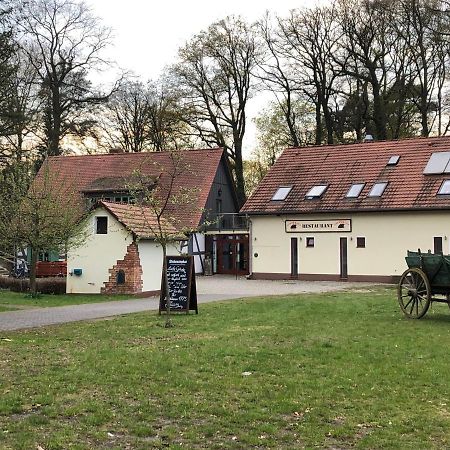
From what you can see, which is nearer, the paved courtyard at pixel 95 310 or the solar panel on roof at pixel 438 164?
the paved courtyard at pixel 95 310

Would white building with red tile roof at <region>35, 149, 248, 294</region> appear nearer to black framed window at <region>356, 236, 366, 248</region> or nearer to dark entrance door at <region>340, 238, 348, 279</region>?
dark entrance door at <region>340, 238, 348, 279</region>

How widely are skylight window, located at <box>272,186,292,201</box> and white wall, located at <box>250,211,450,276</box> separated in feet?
3.30

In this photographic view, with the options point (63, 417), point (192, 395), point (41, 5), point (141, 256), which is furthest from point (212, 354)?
point (41, 5)

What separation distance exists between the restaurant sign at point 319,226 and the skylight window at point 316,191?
1.24m

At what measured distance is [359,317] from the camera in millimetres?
16062

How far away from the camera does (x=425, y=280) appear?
1538cm

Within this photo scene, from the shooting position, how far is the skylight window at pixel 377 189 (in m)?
32.9

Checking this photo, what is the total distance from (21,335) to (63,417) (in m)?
6.80

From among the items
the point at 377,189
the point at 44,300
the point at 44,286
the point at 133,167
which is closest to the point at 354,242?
the point at 377,189

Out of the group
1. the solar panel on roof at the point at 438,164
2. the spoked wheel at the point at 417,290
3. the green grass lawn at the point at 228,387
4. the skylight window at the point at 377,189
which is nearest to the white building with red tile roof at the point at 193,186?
the skylight window at the point at 377,189

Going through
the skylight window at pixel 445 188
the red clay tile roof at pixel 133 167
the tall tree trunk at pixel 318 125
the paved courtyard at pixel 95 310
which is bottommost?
the paved courtyard at pixel 95 310

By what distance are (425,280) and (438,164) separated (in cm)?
1853

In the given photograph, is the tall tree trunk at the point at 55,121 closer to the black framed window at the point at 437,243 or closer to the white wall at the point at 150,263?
the white wall at the point at 150,263

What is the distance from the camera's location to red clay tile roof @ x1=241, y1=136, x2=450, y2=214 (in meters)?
32.1
